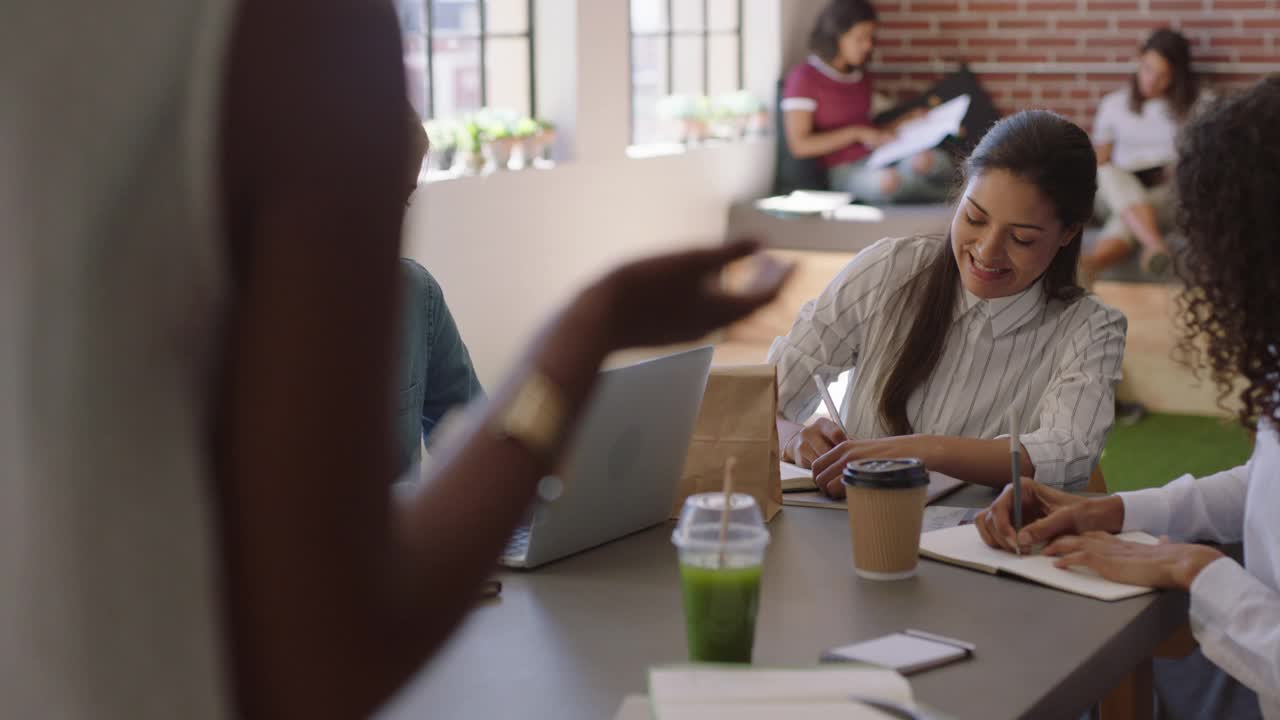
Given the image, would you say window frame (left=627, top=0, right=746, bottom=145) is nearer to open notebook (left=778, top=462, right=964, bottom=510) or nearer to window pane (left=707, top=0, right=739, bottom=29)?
window pane (left=707, top=0, right=739, bottom=29)

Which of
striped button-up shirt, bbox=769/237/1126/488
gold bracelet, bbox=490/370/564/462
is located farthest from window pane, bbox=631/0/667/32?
gold bracelet, bbox=490/370/564/462

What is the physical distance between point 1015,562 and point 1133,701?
1.46 ft

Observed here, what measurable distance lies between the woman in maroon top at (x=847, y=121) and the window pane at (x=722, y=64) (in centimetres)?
38

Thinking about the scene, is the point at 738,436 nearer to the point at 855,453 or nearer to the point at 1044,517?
the point at 855,453

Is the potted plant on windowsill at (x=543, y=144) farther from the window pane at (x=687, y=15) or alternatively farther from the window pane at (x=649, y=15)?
the window pane at (x=687, y=15)

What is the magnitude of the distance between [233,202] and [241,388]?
0.24ft

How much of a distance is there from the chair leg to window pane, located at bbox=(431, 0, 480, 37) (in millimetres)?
3651

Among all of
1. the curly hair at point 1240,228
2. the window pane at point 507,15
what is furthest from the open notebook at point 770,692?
the window pane at point 507,15

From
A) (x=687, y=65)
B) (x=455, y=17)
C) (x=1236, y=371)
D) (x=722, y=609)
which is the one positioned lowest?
(x=722, y=609)

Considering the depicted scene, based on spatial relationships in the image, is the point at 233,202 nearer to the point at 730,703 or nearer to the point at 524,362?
the point at 524,362

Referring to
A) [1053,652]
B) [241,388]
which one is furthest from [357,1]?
[1053,652]

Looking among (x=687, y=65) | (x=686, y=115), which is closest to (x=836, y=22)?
(x=687, y=65)

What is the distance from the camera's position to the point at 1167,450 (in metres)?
4.88

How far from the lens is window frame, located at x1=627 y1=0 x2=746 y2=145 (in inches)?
225
